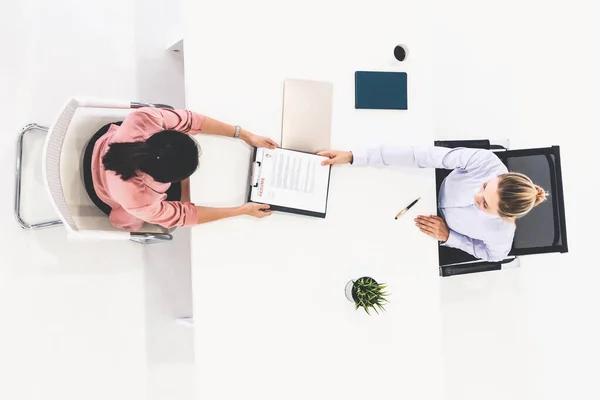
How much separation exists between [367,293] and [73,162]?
1030 millimetres

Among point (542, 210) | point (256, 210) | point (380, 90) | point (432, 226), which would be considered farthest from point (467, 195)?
point (256, 210)

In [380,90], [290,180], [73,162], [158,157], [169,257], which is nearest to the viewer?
[158,157]

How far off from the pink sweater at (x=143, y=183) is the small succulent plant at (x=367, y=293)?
22.9 inches

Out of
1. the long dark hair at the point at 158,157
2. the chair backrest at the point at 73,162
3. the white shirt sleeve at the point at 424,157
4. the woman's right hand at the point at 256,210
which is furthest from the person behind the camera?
the white shirt sleeve at the point at 424,157

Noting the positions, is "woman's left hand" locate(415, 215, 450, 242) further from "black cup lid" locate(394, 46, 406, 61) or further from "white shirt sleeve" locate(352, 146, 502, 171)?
"black cup lid" locate(394, 46, 406, 61)

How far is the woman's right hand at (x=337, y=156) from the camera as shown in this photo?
1728 millimetres

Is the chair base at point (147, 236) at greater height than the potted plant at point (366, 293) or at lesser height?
greater

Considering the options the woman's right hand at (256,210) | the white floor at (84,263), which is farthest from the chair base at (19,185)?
the woman's right hand at (256,210)

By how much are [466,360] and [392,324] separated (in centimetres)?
93

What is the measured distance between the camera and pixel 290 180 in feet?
5.60

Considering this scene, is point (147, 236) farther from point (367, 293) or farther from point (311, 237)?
point (367, 293)

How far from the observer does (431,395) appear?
1817mm

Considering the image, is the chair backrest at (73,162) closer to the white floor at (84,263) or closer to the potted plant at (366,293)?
the white floor at (84,263)

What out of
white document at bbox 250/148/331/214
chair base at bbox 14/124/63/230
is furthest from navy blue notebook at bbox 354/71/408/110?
chair base at bbox 14/124/63/230
